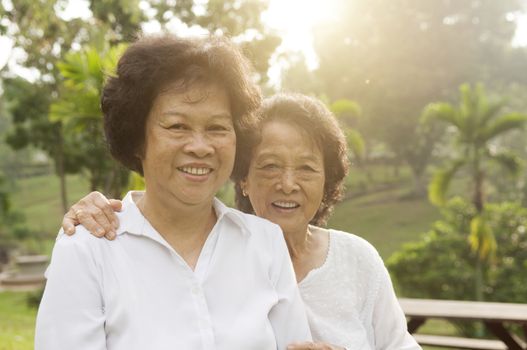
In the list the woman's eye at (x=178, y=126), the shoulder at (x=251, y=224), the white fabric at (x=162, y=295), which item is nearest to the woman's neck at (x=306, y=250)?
the shoulder at (x=251, y=224)

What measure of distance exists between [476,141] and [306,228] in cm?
1412

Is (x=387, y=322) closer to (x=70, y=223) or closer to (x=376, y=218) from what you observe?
(x=70, y=223)

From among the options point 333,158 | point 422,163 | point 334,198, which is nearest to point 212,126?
point 333,158

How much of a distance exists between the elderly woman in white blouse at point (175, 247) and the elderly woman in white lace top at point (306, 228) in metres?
0.51

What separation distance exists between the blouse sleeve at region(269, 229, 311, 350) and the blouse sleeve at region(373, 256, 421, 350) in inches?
22.4

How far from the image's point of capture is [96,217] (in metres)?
2.02

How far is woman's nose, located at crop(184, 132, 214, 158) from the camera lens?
199 cm

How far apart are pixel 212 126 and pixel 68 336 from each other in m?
0.71

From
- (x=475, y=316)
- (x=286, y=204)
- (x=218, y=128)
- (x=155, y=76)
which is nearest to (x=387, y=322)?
(x=286, y=204)

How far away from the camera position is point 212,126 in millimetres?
2053

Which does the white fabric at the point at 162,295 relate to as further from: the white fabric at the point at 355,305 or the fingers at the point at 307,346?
the white fabric at the point at 355,305

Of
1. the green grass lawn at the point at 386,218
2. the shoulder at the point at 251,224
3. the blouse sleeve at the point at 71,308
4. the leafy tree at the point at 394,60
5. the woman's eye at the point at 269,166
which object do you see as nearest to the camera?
the blouse sleeve at the point at 71,308

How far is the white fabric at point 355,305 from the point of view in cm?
261

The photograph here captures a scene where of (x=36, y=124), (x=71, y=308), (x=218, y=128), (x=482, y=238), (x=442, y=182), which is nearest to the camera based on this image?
(x=71, y=308)
